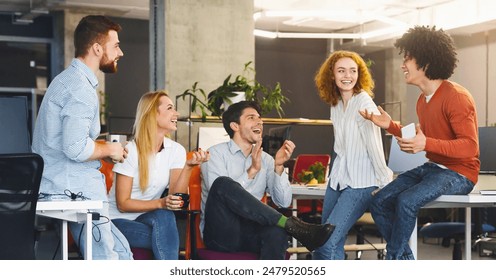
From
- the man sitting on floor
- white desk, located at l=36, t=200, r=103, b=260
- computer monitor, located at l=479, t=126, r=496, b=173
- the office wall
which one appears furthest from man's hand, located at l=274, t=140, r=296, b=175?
the office wall

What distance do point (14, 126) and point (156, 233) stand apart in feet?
2.62

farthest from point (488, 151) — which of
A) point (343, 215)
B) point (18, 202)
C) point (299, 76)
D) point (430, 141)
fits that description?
point (299, 76)

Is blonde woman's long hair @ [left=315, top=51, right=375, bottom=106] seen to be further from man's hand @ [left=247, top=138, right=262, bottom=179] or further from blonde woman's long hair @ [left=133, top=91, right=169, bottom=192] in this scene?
blonde woman's long hair @ [left=133, top=91, right=169, bottom=192]

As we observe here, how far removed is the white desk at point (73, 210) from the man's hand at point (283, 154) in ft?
3.96

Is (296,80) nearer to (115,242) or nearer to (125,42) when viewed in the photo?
(125,42)

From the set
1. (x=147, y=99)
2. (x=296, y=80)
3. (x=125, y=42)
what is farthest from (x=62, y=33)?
(x=147, y=99)

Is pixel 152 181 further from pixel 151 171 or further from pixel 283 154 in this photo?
pixel 283 154

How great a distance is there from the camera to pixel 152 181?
367 cm

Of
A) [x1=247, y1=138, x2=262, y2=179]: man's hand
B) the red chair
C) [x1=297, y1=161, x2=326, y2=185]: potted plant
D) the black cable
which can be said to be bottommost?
the red chair

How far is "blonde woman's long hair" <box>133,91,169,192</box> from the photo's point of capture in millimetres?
3637

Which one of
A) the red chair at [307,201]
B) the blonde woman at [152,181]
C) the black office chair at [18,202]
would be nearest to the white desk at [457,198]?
the blonde woman at [152,181]

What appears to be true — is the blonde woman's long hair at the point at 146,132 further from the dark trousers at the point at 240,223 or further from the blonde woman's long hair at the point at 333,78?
the blonde woman's long hair at the point at 333,78

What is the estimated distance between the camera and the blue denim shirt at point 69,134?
2.86 m

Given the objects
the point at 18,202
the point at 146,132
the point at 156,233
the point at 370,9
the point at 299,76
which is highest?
the point at 370,9
